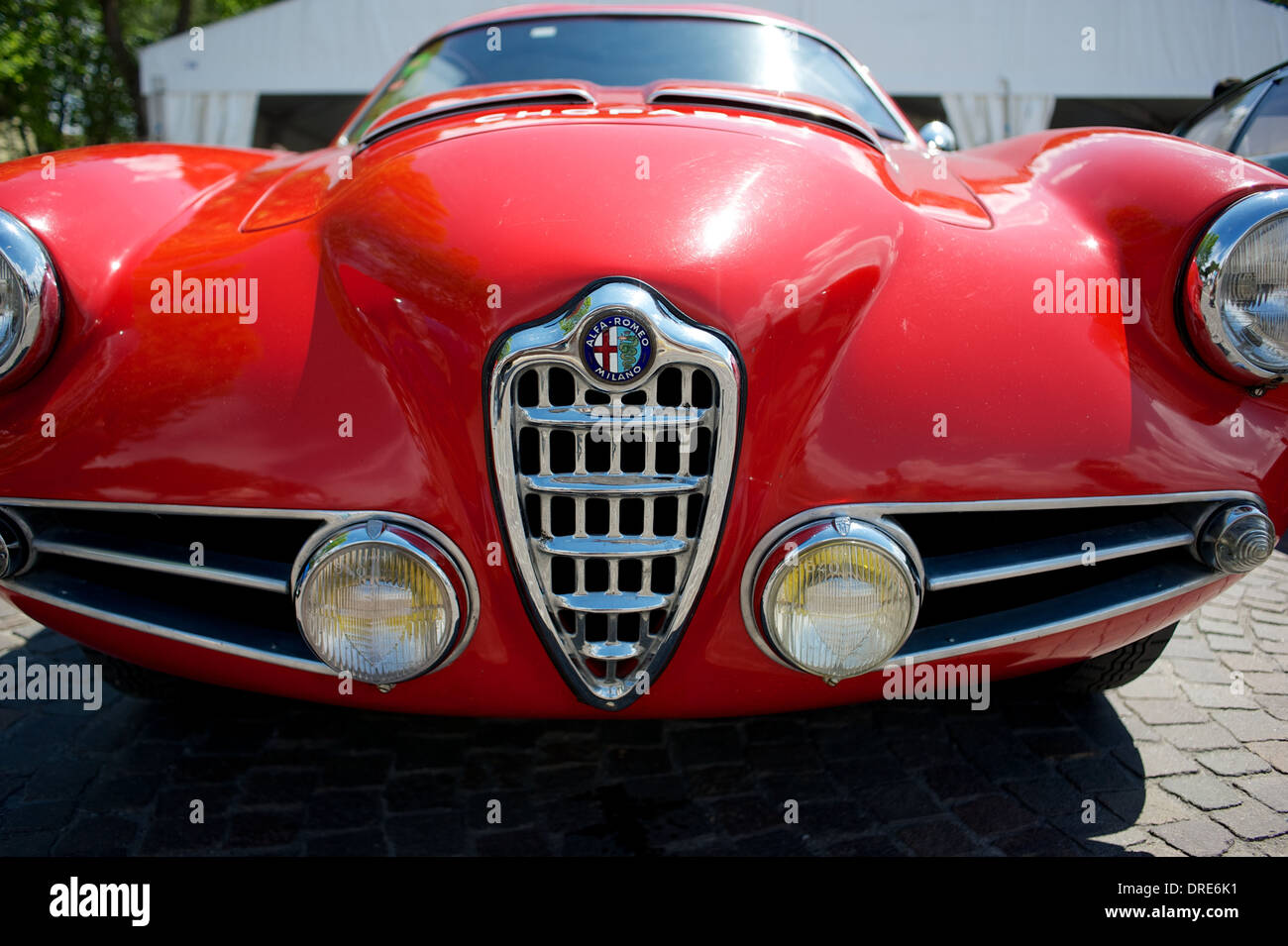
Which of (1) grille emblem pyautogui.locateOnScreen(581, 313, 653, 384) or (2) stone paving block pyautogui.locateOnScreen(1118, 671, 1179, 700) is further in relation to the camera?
(2) stone paving block pyautogui.locateOnScreen(1118, 671, 1179, 700)

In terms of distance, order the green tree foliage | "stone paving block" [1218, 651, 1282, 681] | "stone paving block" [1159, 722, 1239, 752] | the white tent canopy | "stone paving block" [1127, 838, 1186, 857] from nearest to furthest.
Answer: "stone paving block" [1127, 838, 1186, 857]
"stone paving block" [1159, 722, 1239, 752]
"stone paving block" [1218, 651, 1282, 681]
the white tent canopy
the green tree foliage

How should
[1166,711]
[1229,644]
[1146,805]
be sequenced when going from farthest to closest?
[1229,644] < [1166,711] < [1146,805]

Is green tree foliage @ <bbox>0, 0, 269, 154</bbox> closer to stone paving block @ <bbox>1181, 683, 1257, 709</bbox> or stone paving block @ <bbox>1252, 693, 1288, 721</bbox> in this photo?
stone paving block @ <bbox>1181, 683, 1257, 709</bbox>

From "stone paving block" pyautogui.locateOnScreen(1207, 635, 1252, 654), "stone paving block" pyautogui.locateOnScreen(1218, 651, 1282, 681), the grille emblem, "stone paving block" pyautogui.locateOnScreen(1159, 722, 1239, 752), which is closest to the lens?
the grille emblem

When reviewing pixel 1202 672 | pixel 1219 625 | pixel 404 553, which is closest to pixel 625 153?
pixel 404 553

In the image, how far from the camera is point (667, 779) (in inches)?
76.5

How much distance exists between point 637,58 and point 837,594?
6.32 ft

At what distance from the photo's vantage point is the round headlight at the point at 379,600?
1.36 m

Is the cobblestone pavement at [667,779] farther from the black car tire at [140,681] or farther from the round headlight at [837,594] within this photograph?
the round headlight at [837,594]

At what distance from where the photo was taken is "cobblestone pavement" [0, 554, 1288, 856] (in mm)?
1732

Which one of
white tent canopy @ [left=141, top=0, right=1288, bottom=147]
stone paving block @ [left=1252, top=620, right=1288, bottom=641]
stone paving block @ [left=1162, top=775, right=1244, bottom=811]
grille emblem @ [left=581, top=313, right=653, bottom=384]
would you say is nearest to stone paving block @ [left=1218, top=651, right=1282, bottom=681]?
stone paving block @ [left=1252, top=620, right=1288, bottom=641]

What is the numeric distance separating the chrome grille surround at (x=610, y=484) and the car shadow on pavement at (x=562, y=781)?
1.78 ft

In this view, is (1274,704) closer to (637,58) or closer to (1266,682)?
(1266,682)

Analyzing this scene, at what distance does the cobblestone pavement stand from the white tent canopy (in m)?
10.2
